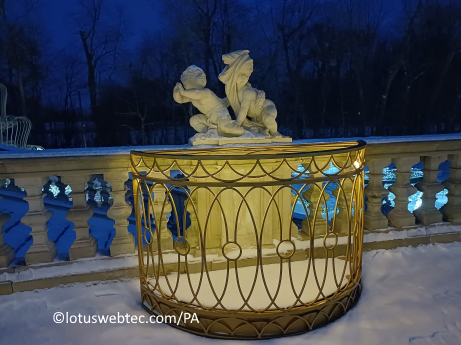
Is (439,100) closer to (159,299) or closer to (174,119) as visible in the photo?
(174,119)

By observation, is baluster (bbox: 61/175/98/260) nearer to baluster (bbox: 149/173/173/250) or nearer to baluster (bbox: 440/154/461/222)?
baluster (bbox: 149/173/173/250)

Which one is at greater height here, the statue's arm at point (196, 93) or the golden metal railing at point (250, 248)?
the statue's arm at point (196, 93)

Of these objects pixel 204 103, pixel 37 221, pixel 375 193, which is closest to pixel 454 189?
pixel 375 193

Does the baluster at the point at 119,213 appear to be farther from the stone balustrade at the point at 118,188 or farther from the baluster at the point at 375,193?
the baluster at the point at 375,193

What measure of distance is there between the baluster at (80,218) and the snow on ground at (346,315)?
0.19 metres

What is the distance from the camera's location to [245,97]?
2004 mm

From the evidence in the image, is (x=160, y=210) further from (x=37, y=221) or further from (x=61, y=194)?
(x=61, y=194)

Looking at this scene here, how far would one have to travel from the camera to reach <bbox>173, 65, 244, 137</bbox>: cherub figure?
6.53 feet

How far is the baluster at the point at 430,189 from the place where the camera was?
222cm

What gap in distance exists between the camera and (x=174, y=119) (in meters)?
7.49

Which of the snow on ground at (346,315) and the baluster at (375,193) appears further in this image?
the baluster at (375,193)

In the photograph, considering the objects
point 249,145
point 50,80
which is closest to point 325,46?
point 50,80

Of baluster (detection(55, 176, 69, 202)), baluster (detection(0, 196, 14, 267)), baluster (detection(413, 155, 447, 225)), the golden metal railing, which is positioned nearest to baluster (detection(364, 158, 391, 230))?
the golden metal railing

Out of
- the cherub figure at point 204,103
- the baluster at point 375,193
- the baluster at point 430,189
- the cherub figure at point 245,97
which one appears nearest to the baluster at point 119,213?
the cherub figure at point 204,103
